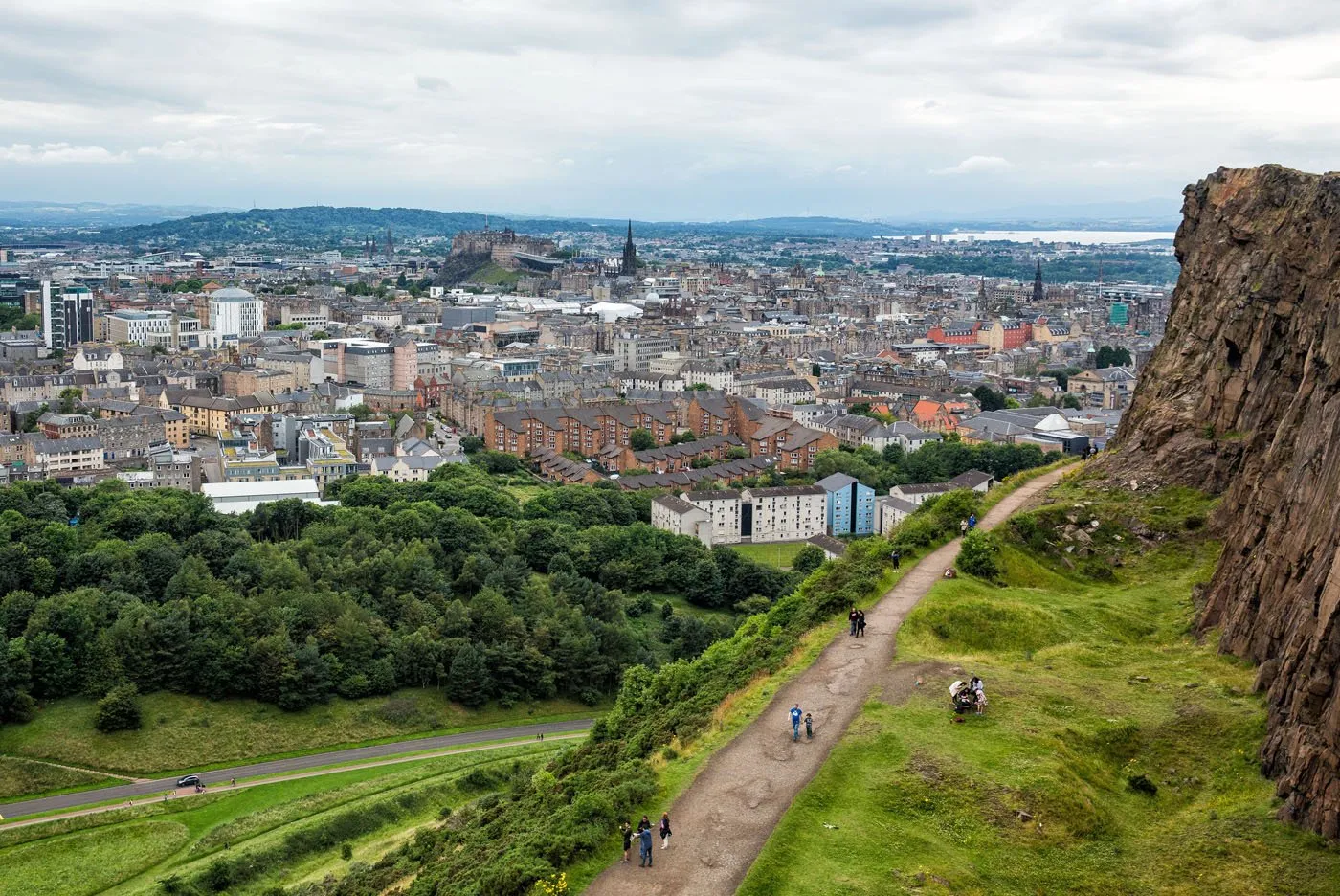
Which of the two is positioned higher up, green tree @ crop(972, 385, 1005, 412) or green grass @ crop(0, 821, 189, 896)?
green tree @ crop(972, 385, 1005, 412)

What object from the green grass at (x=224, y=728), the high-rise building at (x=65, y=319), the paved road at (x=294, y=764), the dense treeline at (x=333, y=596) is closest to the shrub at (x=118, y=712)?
the green grass at (x=224, y=728)

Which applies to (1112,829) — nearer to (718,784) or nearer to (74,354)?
(718,784)

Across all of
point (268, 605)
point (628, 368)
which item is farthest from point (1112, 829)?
point (628, 368)

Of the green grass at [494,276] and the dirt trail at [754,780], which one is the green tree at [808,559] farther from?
the green grass at [494,276]

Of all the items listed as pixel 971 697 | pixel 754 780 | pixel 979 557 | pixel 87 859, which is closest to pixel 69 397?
pixel 87 859

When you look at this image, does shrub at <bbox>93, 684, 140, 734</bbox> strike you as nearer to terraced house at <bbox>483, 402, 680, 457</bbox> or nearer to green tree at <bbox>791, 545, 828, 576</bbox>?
green tree at <bbox>791, 545, 828, 576</bbox>

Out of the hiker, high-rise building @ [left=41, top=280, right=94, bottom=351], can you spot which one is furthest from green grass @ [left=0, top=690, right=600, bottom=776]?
high-rise building @ [left=41, top=280, right=94, bottom=351]
